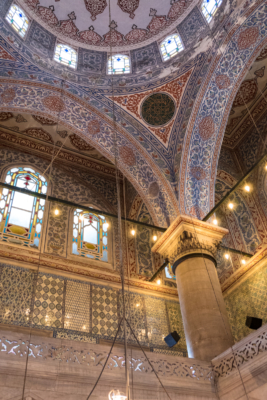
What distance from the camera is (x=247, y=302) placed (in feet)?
27.6

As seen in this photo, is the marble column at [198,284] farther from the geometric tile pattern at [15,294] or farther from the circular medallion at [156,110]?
the geometric tile pattern at [15,294]

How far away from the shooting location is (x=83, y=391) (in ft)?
12.9

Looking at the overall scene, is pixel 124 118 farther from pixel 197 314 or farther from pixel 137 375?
pixel 137 375

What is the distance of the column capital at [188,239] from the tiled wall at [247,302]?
76.3 inches

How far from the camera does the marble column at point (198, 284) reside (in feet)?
18.2

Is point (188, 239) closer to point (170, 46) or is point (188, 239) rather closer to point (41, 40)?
point (170, 46)

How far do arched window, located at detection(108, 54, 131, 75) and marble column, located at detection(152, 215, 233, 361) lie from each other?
12.1 ft

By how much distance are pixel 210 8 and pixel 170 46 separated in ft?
3.85

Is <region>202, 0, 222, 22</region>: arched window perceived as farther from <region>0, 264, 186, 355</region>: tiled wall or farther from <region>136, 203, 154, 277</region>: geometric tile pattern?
<region>0, 264, 186, 355</region>: tiled wall

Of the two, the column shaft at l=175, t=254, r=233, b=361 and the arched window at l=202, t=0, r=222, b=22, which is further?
the arched window at l=202, t=0, r=222, b=22

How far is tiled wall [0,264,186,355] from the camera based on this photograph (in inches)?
273

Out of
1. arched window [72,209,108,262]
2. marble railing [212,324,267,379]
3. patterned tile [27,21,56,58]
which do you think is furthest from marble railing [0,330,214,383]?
patterned tile [27,21,56,58]

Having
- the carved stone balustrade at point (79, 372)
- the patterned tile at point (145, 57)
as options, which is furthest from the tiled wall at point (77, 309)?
the patterned tile at point (145, 57)

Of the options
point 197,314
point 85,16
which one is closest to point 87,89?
point 85,16
